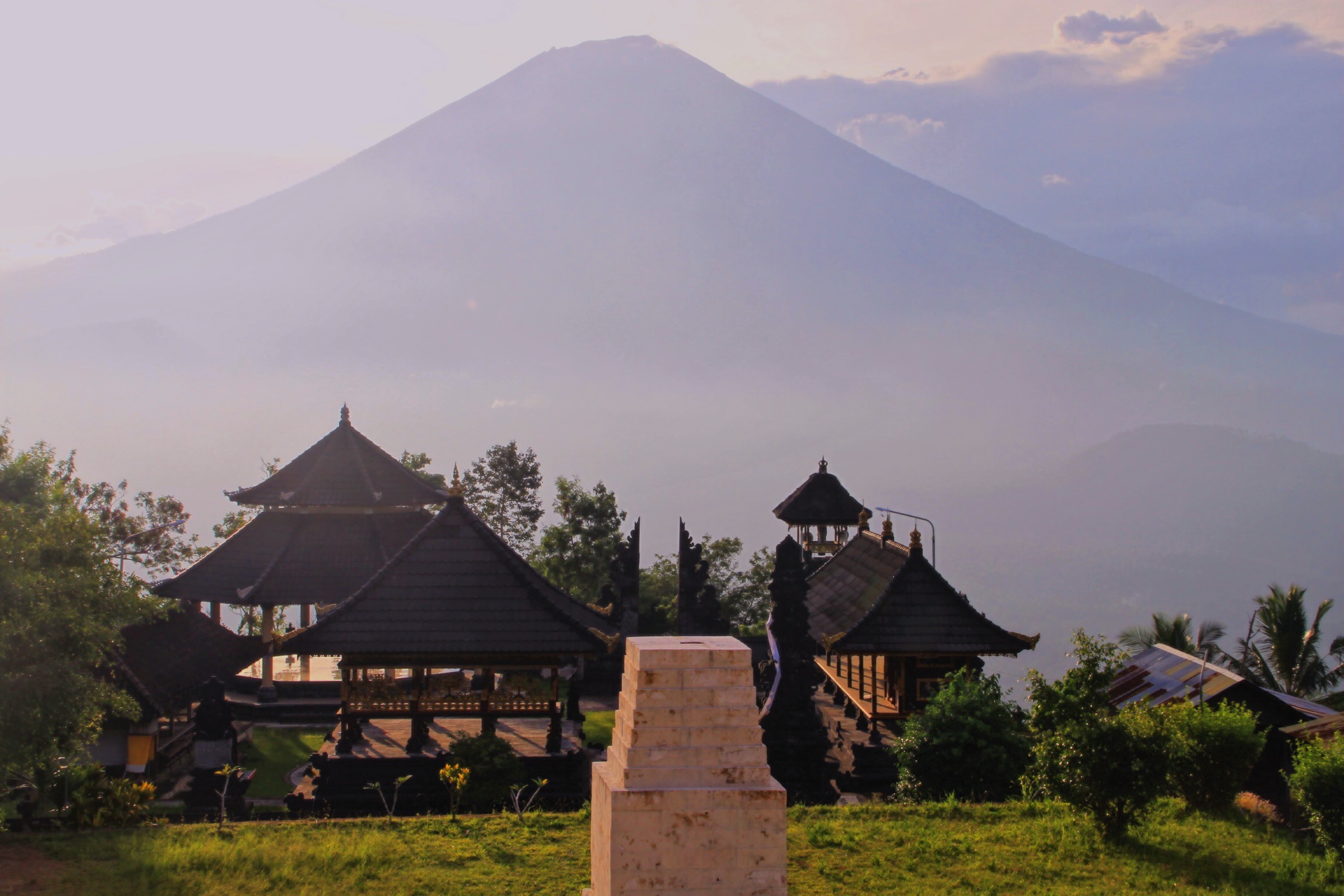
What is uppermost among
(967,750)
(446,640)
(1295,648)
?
(446,640)

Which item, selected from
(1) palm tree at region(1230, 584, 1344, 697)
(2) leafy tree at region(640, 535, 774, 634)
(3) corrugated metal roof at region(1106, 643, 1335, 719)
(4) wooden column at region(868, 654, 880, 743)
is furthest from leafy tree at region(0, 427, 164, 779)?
(1) palm tree at region(1230, 584, 1344, 697)

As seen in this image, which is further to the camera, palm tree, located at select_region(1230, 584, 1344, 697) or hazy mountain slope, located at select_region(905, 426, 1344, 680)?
hazy mountain slope, located at select_region(905, 426, 1344, 680)

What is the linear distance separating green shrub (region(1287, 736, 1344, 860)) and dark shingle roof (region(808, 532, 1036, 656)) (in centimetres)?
668

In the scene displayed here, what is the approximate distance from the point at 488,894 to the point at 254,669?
1772cm

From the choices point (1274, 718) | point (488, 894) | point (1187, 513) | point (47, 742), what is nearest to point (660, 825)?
point (488, 894)

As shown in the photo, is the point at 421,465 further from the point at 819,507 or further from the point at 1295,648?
the point at 1295,648

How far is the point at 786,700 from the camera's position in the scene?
17.6 meters

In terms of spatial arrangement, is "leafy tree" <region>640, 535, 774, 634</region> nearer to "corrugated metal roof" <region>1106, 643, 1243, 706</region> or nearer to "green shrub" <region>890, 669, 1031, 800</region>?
"corrugated metal roof" <region>1106, 643, 1243, 706</region>

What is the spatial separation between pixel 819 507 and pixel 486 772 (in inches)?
600

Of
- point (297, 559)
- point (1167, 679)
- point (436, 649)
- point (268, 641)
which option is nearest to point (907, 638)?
point (1167, 679)

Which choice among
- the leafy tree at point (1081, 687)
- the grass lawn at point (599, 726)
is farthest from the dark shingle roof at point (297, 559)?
the leafy tree at point (1081, 687)

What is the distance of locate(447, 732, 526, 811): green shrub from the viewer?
1537 cm

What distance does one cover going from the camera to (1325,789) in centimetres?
1087

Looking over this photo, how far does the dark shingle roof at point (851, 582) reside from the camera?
66.1ft
